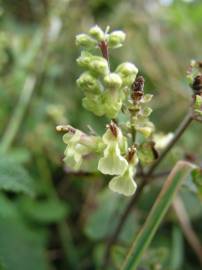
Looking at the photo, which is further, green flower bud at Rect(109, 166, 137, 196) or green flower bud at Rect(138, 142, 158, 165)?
green flower bud at Rect(138, 142, 158, 165)

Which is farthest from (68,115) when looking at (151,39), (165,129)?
(151,39)

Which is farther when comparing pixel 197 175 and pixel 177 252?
pixel 177 252

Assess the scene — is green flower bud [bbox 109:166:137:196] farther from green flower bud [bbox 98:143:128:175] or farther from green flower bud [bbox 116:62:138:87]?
green flower bud [bbox 116:62:138:87]

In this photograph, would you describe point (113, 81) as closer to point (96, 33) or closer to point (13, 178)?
point (96, 33)

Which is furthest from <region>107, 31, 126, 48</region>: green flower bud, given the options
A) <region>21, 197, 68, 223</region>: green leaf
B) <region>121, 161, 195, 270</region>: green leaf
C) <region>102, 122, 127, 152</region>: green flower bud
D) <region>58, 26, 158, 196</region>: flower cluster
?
<region>21, 197, 68, 223</region>: green leaf

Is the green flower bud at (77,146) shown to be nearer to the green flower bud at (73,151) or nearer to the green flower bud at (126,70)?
the green flower bud at (73,151)

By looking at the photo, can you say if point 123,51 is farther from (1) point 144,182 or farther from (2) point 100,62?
(2) point 100,62
